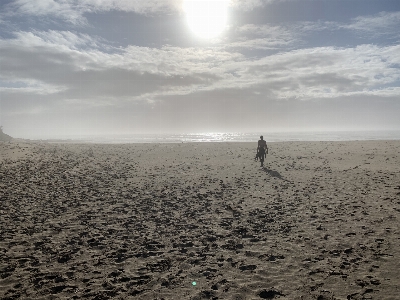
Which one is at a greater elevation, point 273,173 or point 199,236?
point 273,173

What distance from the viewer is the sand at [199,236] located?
25.2ft

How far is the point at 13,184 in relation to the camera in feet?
62.2

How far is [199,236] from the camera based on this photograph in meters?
Result: 11.3

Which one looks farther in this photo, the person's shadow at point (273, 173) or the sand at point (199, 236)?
the person's shadow at point (273, 173)

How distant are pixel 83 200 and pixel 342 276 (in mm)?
13776

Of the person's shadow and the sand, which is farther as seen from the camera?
the person's shadow

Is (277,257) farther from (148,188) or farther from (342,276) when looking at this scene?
(148,188)

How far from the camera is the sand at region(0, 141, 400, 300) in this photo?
25.2 feet

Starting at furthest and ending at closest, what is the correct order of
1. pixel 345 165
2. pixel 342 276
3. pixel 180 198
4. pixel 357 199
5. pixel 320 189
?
pixel 345 165 → pixel 320 189 → pixel 180 198 → pixel 357 199 → pixel 342 276

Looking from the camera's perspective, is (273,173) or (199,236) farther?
(273,173)

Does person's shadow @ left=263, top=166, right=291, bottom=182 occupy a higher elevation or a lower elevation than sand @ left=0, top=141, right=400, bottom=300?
higher

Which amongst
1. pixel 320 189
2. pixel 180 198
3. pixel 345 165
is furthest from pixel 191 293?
pixel 345 165

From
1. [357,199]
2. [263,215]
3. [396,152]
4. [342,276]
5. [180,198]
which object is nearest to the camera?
[342,276]

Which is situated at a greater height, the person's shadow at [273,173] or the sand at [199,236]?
the person's shadow at [273,173]
